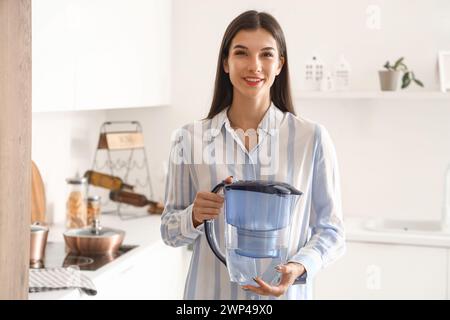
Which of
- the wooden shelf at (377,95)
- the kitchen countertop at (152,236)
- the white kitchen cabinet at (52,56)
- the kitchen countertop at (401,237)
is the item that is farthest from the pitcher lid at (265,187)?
the wooden shelf at (377,95)

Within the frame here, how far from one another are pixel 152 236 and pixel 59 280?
2.35 feet

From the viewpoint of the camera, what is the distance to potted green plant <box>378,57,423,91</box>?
8.94ft

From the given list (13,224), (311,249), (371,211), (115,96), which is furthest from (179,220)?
(371,211)

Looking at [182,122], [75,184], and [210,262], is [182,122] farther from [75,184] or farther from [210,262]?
[210,262]

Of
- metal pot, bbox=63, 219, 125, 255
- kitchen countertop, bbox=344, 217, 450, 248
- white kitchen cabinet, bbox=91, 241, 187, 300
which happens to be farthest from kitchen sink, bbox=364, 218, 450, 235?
metal pot, bbox=63, 219, 125, 255

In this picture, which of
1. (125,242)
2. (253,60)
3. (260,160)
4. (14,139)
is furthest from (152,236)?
(14,139)

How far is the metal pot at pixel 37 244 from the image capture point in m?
1.95

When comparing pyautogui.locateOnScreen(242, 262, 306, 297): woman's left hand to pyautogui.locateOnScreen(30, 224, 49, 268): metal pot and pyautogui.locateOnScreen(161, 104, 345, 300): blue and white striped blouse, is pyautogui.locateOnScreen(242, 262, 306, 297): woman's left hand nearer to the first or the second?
pyautogui.locateOnScreen(161, 104, 345, 300): blue and white striped blouse

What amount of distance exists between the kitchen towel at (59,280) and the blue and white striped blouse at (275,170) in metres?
0.68

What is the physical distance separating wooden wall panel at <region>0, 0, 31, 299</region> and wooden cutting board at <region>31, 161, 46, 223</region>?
1618 mm

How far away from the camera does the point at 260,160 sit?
1.05 metres

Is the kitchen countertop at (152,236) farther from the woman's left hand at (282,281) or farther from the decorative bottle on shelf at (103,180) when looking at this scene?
the woman's left hand at (282,281)

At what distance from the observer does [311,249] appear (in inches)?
41.5

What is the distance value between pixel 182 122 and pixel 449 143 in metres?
1.11
